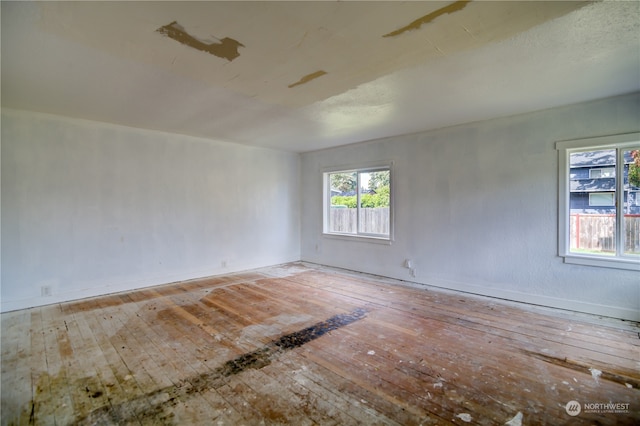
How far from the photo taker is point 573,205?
3.56m

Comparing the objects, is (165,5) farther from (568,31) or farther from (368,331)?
(368,331)

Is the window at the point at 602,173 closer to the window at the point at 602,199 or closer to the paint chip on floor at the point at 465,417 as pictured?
the window at the point at 602,199

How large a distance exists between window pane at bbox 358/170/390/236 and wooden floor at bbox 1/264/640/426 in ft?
6.14

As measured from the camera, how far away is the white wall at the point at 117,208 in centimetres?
368

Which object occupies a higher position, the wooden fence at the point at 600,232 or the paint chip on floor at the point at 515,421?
the wooden fence at the point at 600,232

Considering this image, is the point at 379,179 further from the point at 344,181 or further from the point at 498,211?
the point at 498,211

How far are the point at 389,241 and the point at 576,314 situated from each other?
8.72 feet

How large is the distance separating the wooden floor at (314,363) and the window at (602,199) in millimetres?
1365

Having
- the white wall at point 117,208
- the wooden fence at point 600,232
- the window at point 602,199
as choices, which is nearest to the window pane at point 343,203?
the white wall at point 117,208

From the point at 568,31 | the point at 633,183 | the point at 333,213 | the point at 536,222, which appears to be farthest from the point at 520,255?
the point at 333,213

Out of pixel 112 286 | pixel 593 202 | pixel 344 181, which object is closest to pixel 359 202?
pixel 344 181

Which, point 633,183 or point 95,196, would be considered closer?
point 633,183

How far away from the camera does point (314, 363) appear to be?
2396 mm

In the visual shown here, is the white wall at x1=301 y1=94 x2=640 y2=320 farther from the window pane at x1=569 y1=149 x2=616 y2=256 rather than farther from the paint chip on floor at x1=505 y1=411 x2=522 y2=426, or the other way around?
the paint chip on floor at x1=505 y1=411 x2=522 y2=426
